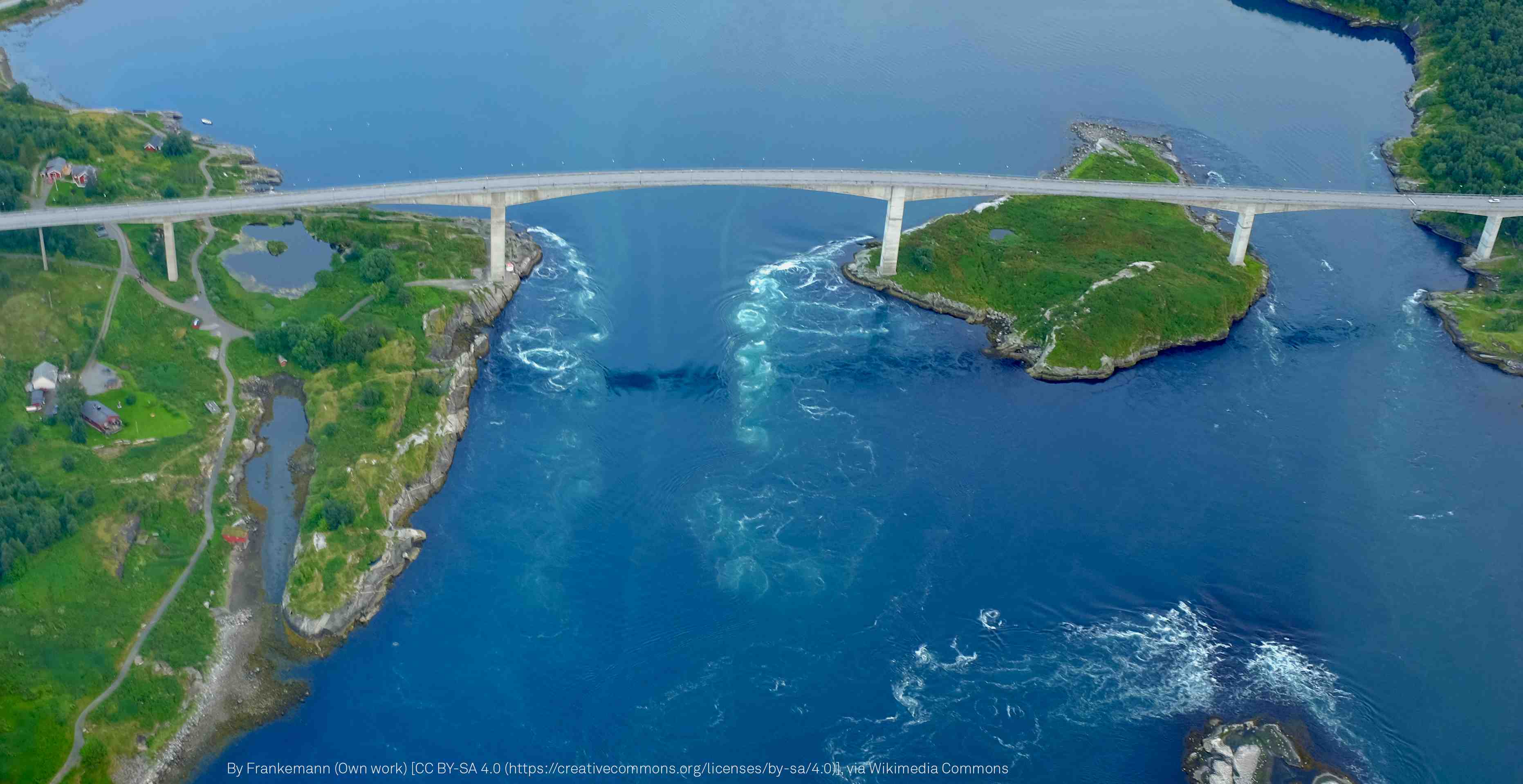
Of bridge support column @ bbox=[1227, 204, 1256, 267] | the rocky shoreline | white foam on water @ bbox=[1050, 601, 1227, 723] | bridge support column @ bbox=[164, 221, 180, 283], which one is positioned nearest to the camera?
the rocky shoreline

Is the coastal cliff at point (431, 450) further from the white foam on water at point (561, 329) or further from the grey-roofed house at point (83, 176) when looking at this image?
the grey-roofed house at point (83, 176)

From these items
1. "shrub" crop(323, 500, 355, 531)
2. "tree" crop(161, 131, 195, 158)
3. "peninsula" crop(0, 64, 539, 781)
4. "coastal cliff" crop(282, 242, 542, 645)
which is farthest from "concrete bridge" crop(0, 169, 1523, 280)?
"shrub" crop(323, 500, 355, 531)

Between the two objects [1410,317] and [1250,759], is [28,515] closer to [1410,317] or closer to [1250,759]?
[1250,759]

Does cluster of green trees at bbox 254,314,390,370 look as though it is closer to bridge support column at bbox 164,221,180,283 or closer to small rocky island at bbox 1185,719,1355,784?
bridge support column at bbox 164,221,180,283

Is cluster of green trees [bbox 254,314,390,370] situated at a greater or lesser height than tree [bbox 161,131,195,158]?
lesser

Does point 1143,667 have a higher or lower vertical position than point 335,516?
lower

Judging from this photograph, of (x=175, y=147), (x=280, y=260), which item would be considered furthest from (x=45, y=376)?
(x=175, y=147)

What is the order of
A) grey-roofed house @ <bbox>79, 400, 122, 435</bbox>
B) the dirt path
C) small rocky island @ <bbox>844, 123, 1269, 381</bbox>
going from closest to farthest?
1. grey-roofed house @ <bbox>79, 400, 122, 435</bbox>
2. the dirt path
3. small rocky island @ <bbox>844, 123, 1269, 381</bbox>

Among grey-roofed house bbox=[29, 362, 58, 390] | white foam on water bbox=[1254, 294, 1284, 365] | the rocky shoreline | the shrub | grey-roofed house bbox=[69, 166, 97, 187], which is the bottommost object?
the rocky shoreline
